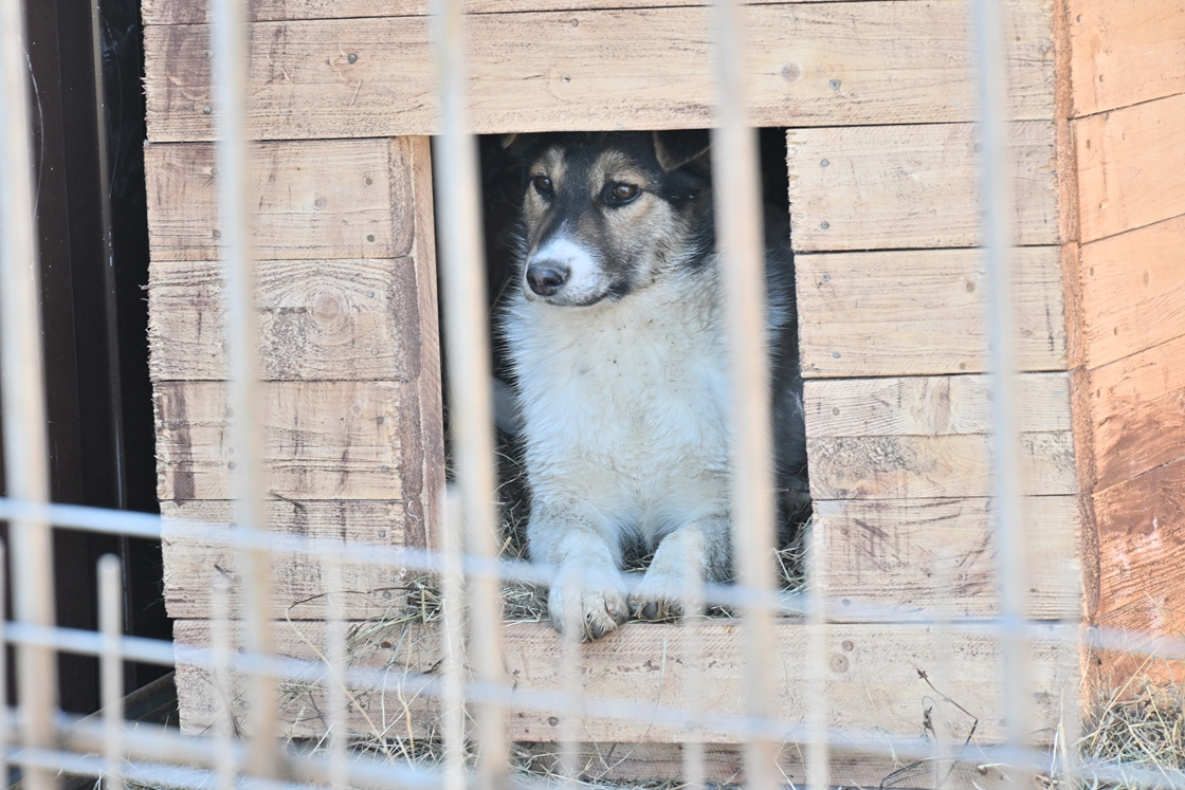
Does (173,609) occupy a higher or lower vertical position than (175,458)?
lower

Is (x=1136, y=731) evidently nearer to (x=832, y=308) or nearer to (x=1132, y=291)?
(x=1132, y=291)

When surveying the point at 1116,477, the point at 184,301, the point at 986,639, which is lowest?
the point at 986,639

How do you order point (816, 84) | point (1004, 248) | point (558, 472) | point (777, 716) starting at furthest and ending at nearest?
1. point (558, 472)
2. point (777, 716)
3. point (816, 84)
4. point (1004, 248)

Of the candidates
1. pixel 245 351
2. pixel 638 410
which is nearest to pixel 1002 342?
pixel 245 351

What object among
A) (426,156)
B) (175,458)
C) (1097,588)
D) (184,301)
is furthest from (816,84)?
(175,458)

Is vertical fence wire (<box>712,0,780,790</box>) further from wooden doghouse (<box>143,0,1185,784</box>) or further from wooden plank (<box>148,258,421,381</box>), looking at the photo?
wooden plank (<box>148,258,421,381</box>)

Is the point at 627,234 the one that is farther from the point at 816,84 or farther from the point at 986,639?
the point at 986,639

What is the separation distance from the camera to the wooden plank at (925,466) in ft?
8.98

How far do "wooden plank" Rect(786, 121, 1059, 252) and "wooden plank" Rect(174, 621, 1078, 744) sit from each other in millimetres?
873

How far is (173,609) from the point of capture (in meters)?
3.13

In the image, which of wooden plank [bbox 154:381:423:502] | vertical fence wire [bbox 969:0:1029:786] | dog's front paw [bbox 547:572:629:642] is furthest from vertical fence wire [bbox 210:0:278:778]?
wooden plank [bbox 154:381:423:502]

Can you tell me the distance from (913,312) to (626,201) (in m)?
1.15

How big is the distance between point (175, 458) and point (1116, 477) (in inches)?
87.5

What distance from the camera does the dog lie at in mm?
3543
